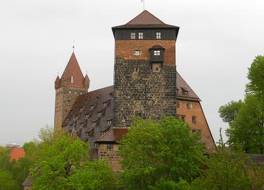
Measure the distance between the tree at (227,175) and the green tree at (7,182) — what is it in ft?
122

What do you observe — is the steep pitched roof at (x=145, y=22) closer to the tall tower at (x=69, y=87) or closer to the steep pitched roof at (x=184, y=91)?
the steep pitched roof at (x=184, y=91)

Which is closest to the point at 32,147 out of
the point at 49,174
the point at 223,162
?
the point at 49,174

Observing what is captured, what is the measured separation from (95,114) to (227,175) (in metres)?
35.1

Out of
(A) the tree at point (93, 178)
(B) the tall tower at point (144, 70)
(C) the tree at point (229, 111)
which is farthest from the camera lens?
(C) the tree at point (229, 111)

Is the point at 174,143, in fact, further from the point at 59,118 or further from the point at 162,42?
the point at 59,118

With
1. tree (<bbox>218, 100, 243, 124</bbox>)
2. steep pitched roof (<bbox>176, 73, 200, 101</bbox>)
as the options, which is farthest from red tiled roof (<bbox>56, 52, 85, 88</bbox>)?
steep pitched roof (<bbox>176, 73, 200, 101</bbox>)

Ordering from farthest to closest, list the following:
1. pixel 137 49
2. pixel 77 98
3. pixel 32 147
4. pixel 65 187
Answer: pixel 77 98
pixel 32 147
pixel 137 49
pixel 65 187

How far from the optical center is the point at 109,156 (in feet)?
161

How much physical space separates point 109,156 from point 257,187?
856 inches

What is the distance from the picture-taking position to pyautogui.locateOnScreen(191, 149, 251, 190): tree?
28.5 m

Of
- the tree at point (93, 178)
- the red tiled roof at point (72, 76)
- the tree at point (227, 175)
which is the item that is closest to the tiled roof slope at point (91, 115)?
the red tiled roof at point (72, 76)

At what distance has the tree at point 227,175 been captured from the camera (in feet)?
93.5

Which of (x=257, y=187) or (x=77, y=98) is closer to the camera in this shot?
(x=257, y=187)

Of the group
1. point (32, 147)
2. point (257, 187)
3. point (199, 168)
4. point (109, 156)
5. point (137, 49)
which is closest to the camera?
point (257, 187)
